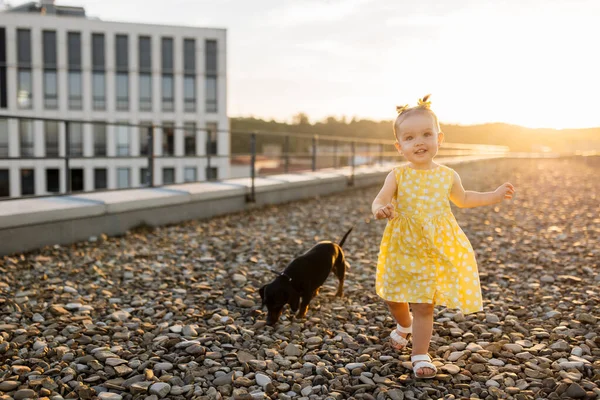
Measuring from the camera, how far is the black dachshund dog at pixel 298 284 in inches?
129

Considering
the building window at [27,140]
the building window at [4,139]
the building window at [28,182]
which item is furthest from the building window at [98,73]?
the building window at [28,182]

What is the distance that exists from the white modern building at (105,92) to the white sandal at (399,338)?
110ft

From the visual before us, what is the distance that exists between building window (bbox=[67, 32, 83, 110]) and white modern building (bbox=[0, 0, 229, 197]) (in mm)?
70

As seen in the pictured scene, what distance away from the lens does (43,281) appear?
4133mm

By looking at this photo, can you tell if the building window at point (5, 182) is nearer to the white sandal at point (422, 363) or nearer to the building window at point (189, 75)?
the building window at point (189, 75)

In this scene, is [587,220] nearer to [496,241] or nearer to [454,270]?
[496,241]

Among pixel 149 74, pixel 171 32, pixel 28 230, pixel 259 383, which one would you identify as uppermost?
pixel 171 32

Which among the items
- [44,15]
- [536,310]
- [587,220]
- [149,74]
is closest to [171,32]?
[149,74]

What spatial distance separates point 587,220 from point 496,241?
2.55 meters

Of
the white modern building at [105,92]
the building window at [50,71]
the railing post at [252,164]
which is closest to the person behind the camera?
the railing post at [252,164]

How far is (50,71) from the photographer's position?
125ft

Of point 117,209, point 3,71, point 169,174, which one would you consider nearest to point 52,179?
point 169,174

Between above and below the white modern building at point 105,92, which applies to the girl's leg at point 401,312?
below

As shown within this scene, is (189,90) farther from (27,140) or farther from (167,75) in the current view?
(27,140)
